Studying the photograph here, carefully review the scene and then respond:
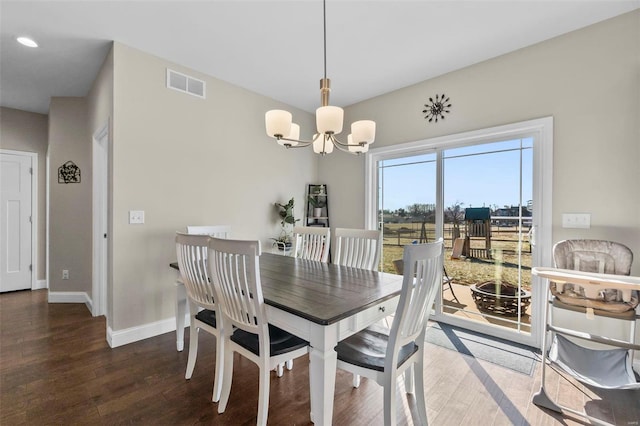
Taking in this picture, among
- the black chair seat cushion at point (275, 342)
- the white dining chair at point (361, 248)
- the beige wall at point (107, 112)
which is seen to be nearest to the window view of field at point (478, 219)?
the white dining chair at point (361, 248)

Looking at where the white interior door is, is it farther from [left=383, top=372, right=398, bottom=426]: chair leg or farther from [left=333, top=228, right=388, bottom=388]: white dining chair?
[left=383, top=372, right=398, bottom=426]: chair leg

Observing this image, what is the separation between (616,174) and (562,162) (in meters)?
0.35

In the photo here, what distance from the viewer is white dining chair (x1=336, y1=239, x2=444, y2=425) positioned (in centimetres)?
132

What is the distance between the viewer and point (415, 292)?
1.41m

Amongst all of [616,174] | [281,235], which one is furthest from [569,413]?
[281,235]

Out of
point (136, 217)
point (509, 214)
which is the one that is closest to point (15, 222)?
point (136, 217)

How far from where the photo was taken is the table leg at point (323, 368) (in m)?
1.28

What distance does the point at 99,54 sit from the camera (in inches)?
109

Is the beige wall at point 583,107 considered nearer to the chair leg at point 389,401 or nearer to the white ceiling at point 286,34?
the white ceiling at point 286,34

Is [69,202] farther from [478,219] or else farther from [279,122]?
[478,219]

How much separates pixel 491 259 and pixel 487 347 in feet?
2.79

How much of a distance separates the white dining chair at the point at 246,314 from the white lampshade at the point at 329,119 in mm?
875

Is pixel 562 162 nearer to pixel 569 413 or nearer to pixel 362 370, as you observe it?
pixel 569 413

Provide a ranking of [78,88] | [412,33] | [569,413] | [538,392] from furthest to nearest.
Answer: [78,88] < [412,33] < [538,392] < [569,413]
